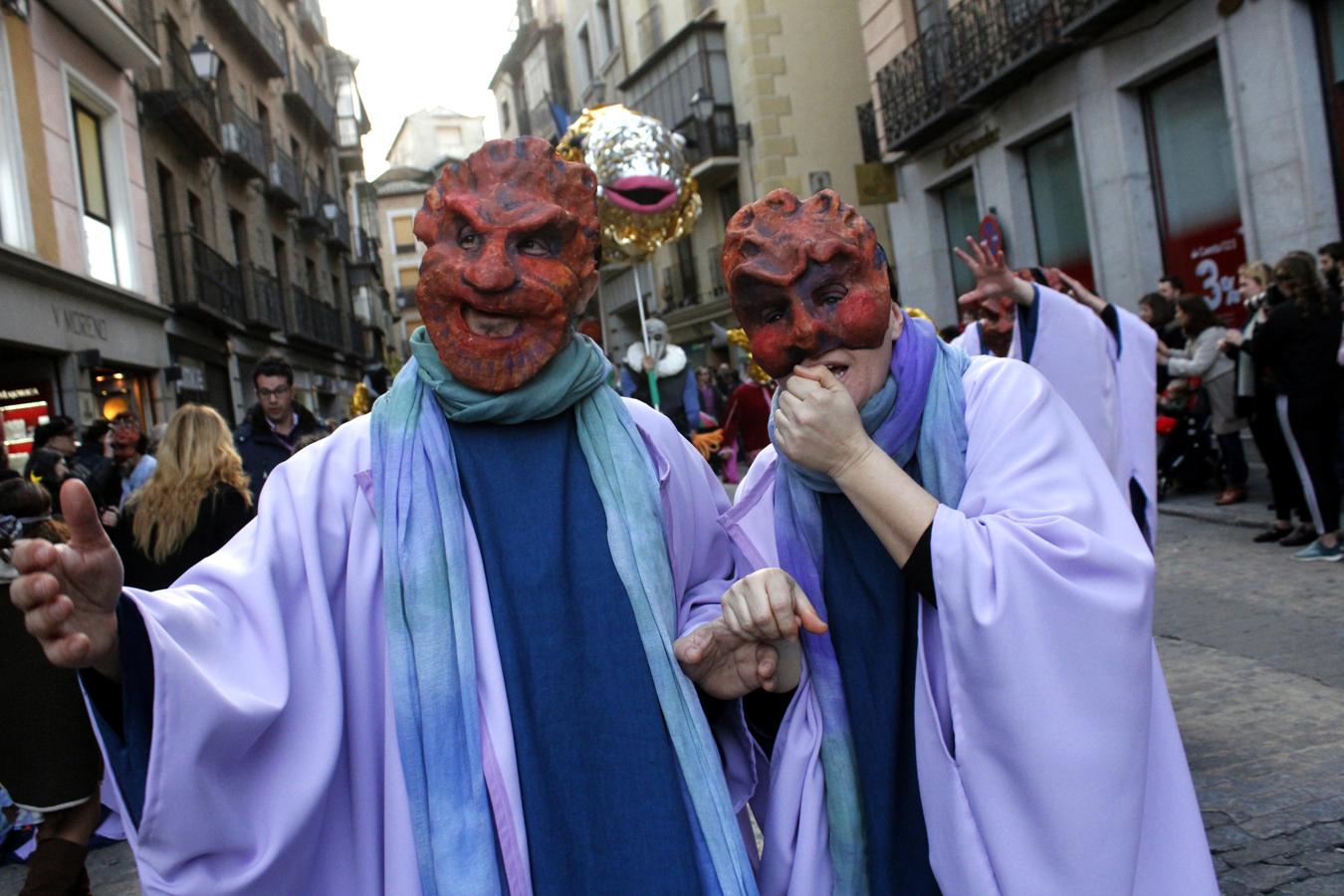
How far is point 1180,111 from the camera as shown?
1204 centimetres

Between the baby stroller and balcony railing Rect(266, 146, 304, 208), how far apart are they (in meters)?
18.3

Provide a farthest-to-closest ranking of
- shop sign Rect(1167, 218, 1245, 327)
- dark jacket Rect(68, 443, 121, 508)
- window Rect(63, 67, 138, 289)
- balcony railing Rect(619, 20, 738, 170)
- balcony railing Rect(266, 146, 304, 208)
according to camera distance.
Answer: balcony railing Rect(266, 146, 304, 208), balcony railing Rect(619, 20, 738, 170), window Rect(63, 67, 138, 289), shop sign Rect(1167, 218, 1245, 327), dark jacket Rect(68, 443, 121, 508)

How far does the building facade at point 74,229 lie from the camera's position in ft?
38.4

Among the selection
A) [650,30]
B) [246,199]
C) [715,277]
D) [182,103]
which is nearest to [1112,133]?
[182,103]

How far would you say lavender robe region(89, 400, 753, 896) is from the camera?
5.87ft

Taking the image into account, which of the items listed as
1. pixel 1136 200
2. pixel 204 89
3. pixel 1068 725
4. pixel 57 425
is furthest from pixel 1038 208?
pixel 1068 725

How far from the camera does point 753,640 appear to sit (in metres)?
2.10

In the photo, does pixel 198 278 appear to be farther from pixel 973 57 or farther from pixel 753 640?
pixel 753 640

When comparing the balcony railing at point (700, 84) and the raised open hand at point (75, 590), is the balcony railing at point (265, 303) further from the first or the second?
the raised open hand at point (75, 590)

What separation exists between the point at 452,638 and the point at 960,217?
1616 cm

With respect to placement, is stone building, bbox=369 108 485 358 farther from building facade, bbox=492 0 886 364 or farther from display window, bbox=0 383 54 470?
display window, bbox=0 383 54 470

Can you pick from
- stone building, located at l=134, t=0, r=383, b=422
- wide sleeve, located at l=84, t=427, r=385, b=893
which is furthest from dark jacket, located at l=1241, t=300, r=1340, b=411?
stone building, located at l=134, t=0, r=383, b=422

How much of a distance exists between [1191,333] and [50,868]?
27.9 ft

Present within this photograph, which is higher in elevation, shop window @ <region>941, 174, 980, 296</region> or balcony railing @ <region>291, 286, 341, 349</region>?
balcony railing @ <region>291, 286, 341, 349</region>
